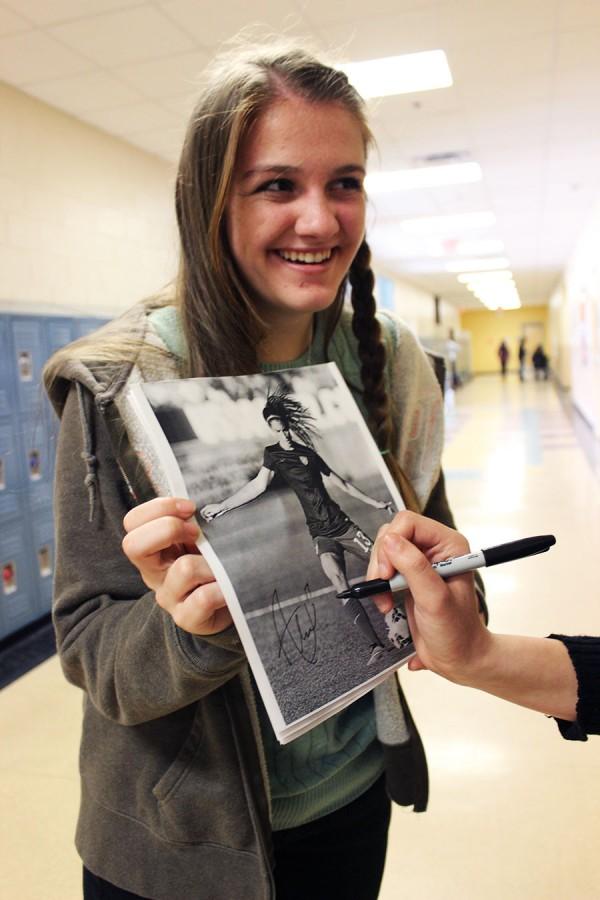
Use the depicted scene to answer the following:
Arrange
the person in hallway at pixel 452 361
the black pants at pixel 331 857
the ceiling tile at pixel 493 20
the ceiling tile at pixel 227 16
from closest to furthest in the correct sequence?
the black pants at pixel 331 857 → the ceiling tile at pixel 227 16 → the ceiling tile at pixel 493 20 → the person in hallway at pixel 452 361

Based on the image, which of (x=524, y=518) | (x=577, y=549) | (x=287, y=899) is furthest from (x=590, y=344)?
(x=287, y=899)

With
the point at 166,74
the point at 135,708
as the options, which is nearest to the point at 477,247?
the point at 166,74

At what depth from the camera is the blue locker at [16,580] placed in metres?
4.41

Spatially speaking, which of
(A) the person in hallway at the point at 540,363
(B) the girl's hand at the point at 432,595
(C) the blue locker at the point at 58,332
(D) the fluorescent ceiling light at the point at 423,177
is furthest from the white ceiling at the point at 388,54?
(A) the person in hallway at the point at 540,363

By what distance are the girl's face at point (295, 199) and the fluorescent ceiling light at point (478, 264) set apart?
1584 cm

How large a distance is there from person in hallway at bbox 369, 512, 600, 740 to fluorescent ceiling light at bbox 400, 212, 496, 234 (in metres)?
10.5

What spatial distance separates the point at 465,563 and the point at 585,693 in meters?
0.33

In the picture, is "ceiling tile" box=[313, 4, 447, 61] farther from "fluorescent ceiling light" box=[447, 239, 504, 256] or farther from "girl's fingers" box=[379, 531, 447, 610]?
"fluorescent ceiling light" box=[447, 239, 504, 256]

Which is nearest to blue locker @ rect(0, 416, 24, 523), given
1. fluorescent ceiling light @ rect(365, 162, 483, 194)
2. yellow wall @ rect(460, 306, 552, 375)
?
fluorescent ceiling light @ rect(365, 162, 483, 194)

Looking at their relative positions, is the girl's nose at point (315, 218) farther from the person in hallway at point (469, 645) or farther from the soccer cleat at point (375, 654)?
the soccer cleat at point (375, 654)

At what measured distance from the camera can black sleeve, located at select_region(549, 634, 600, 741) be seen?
35.2 inches

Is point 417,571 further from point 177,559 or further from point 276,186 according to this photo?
point 276,186

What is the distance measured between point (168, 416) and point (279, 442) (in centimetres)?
14

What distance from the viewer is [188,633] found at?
729mm
